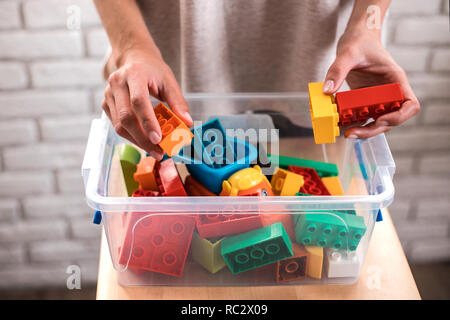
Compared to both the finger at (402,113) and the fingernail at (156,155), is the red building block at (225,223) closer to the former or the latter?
the fingernail at (156,155)

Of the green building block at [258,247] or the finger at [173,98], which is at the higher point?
the finger at [173,98]

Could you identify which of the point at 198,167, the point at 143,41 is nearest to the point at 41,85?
the point at 143,41

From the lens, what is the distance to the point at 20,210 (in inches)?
41.9

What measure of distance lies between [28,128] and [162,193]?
56cm

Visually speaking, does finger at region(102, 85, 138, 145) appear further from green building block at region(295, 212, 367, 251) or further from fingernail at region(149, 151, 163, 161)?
green building block at region(295, 212, 367, 251)

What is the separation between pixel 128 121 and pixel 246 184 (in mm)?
158

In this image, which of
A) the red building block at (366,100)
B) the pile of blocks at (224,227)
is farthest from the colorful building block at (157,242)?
the red building block at (366,100)

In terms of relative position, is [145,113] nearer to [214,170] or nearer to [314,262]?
[214,170]

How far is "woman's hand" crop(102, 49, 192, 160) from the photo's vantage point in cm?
50

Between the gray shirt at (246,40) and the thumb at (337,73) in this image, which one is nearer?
the thumb at (337,73)

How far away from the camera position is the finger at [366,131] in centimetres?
55

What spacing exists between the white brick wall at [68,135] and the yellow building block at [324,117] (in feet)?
1.61

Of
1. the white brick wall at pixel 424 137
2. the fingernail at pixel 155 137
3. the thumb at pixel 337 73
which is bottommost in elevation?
the white brick wall at pixel 424 137

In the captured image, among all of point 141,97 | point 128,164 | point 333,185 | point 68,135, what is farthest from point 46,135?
point 333,185
